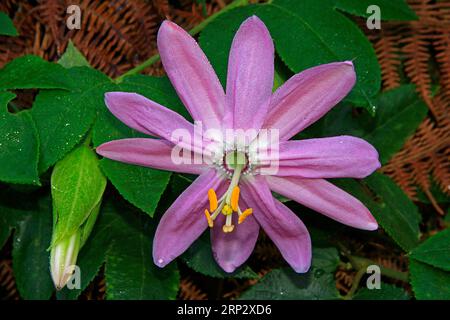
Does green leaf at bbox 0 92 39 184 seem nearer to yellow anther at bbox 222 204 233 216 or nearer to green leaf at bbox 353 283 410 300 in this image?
yellow anther at bbox 222 204 233 216

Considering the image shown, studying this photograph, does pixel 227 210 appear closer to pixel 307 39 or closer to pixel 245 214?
pixel 245 214

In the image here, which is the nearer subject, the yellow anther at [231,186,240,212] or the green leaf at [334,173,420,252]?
the yellow anther at [231,186,240,212]

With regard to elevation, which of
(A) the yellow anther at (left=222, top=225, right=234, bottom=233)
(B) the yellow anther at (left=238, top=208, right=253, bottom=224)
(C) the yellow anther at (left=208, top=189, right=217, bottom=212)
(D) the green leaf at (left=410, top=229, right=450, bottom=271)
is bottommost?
(D) the green leaf at (left=410, top=229, right=450, bottom=271)

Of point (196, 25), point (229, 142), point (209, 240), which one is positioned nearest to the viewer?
point (229, 142)

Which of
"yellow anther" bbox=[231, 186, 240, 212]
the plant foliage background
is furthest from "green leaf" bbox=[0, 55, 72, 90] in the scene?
"yellow anther" bbox=[231, 186, 240, 212]

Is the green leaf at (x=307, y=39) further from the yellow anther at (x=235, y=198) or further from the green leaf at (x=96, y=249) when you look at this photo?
the green leaf at (x=96, y=249)
